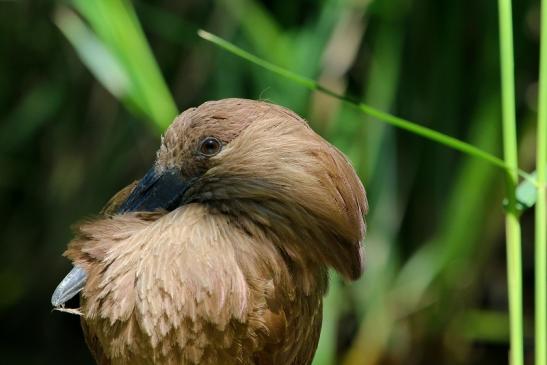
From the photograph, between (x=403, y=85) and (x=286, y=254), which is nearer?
(x=286, y=254)

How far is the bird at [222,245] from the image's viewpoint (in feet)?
5.71

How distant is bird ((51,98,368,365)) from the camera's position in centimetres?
174

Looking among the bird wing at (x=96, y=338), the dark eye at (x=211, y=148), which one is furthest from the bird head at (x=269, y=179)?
the bird wing at (x=96, y=338)

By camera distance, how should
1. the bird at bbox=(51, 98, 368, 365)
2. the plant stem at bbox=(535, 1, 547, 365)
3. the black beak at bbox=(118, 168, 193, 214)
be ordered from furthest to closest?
the black beak at bbox=(118, 168, 193, 214) < the bird at bbox=(51, 98, 368, 365) < the plant stem at bbox=(535, 1, 547, 365)

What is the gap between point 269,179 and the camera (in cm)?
180

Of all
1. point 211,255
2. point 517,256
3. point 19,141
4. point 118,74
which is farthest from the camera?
point 19,141

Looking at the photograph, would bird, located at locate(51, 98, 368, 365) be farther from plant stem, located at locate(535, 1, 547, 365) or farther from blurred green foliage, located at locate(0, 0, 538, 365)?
blurred green foliage, located at locate(0, 0, 538, 365)

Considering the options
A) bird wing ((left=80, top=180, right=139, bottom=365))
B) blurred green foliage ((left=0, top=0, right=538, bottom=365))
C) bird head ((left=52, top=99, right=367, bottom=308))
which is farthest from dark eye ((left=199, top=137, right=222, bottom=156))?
blurred green foliage ((left=0, top=0, right=538, bottom=365))

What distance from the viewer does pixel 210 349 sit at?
5.82 ft

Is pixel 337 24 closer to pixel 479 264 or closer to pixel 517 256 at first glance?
pixel 479 264

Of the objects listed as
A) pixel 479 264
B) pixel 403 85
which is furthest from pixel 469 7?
pixel 479 264

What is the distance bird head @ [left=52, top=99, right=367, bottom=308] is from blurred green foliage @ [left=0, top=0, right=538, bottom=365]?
72 centimetres

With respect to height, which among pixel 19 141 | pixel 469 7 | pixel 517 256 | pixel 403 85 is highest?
pixel 469 7

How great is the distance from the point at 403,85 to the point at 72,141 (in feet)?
4.65
